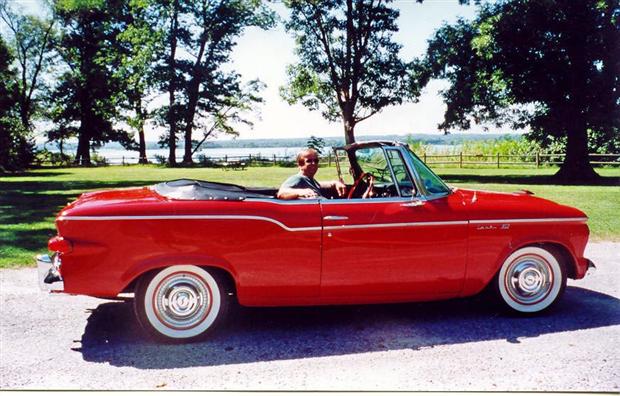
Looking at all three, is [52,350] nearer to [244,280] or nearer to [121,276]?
[121,276]

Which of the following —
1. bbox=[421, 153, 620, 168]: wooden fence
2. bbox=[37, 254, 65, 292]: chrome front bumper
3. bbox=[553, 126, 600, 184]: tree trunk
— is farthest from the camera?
bbox=[553, 126, 600, 184]: tree trunk

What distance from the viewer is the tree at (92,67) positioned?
6629mm

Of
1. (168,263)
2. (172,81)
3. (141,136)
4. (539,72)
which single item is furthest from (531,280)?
(539,72)

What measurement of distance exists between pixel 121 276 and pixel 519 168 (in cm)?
945

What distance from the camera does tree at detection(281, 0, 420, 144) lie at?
6.41 metres

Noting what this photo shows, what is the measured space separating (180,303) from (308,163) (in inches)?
Result: 58.5

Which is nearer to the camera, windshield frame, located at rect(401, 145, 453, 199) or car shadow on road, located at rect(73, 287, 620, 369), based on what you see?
car shadow on road, located at rect(73, 287, 620, 369)

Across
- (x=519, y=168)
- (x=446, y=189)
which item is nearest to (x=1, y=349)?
(x=446, y=189)

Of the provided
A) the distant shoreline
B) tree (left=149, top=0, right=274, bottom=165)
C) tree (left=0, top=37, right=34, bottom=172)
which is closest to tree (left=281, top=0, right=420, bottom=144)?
tree (left=149, top=0, right=274, bottom=165)

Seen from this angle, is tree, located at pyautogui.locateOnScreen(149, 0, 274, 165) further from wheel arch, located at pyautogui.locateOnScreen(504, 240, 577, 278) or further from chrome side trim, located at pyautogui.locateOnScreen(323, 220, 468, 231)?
wheel arch, located at pyautogui.locateOnScreen(504, 240, 577, 278)

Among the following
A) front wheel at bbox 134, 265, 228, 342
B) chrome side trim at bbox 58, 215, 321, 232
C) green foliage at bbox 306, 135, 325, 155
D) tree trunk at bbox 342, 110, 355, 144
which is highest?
tree trunk at bbox 342, 110, 355, 144

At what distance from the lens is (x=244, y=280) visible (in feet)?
10.9

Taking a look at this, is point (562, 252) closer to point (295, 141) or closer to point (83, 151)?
point (295, 141)

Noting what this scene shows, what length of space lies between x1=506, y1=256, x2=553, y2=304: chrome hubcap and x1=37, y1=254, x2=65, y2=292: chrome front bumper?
133 inches
